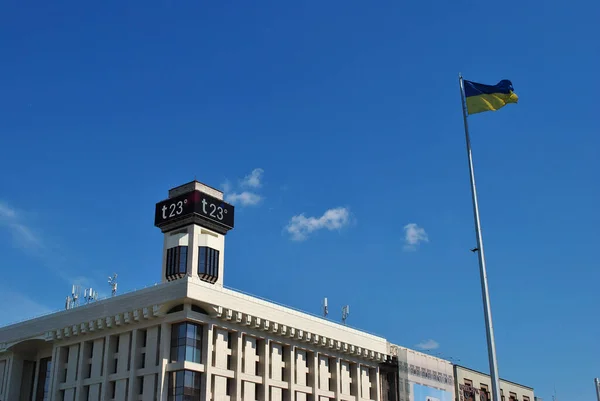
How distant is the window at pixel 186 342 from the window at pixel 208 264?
13891 mm

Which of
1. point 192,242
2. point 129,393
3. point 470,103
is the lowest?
point 129,393

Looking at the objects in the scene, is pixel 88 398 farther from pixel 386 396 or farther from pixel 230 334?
pixel 386 396

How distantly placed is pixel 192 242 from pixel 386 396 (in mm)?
31122

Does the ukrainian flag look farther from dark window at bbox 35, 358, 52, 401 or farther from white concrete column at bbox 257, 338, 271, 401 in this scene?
dark window at bbox 35, 358, 52, 401

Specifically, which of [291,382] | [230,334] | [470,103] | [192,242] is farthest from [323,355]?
[470,103]

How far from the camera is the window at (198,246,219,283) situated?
86.9 metres

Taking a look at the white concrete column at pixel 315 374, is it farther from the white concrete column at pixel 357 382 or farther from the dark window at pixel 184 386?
the dark window at pixel 184 386

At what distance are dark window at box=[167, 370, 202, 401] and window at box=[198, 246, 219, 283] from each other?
17412 mm

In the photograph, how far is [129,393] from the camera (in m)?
72.8

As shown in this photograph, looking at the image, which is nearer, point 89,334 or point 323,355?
point 89,334

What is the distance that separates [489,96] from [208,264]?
155 ft

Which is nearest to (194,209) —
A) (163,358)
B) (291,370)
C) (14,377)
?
(163,358)

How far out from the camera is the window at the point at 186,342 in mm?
71438

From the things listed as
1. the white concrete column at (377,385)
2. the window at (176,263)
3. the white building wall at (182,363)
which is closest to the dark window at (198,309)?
the white building wall at (182,363)
